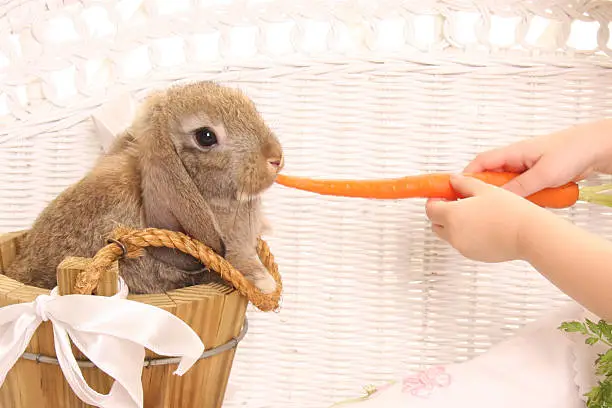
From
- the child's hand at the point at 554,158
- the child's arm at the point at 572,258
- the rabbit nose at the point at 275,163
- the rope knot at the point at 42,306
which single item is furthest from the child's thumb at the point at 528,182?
the rope knot at the point at 42,306

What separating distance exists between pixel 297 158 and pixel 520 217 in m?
0.41

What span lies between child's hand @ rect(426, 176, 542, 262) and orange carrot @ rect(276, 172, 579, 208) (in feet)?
0.14

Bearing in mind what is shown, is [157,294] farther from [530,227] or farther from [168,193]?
[530,227]

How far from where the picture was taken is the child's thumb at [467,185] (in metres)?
0.92

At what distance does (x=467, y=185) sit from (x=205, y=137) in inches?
13.8

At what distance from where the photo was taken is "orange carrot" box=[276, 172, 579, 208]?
0.99 metres

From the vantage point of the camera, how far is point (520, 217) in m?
0.87

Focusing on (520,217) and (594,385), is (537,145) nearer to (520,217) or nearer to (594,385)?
(520,217)

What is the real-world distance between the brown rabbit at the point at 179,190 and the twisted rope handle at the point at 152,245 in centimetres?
3

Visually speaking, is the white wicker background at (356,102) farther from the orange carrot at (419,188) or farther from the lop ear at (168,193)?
the lop ear at (168,193)

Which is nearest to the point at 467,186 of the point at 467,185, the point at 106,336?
the point at 467,185

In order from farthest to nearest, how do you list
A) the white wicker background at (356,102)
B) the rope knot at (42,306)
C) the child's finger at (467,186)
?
the white wicker background at (356,102)
the child's finger at (467,186)
the rope knot at (42,306)

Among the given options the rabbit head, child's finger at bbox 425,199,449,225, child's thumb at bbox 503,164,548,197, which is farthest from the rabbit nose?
child's thumb at bbox 503,164,548,197

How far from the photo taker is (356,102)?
3.81 feet
